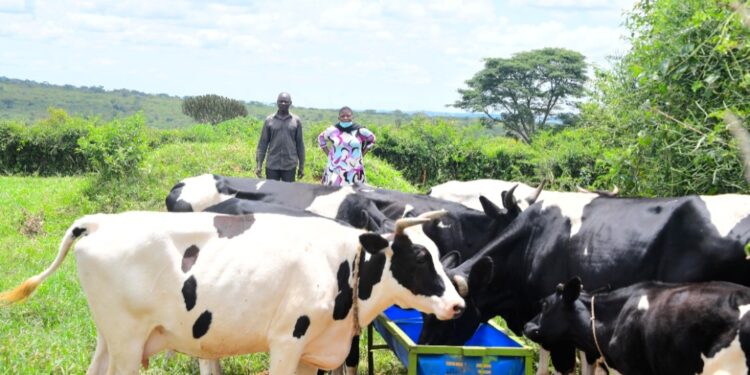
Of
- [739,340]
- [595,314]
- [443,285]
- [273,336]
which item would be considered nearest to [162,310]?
[273,336]

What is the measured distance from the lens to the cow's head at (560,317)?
613 centimetres

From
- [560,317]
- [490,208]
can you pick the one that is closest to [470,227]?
[490,208]

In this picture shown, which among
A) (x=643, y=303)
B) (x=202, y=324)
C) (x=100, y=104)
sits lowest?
(x=100, y=104)

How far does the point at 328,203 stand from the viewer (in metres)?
8.90

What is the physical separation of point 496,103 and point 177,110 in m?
58.4

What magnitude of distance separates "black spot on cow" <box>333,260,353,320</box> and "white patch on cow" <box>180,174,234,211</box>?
148 inches

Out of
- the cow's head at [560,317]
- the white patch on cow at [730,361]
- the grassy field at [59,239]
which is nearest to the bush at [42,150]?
the grassy field at [59,239]

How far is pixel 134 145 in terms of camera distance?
16.4 meters

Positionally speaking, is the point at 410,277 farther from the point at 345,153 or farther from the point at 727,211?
the point at 345,153

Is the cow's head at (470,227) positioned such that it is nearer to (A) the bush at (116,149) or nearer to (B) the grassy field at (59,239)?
(B) the grassy field at (59,239)

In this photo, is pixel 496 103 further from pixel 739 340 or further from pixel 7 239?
pixel 739 340

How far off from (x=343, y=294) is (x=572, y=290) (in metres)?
1.65

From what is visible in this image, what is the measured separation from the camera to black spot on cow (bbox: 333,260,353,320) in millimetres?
5801

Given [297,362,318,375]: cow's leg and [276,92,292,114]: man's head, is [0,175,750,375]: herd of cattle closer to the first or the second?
[297,362,318,375]: cow's leg
